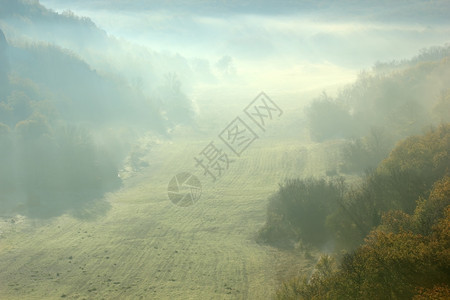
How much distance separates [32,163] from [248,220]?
1510 inches

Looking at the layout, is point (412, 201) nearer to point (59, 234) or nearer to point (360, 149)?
point (360, 149)

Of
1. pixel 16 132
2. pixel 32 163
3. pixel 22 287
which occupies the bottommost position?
pixel 22 287

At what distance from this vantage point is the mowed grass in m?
30.2

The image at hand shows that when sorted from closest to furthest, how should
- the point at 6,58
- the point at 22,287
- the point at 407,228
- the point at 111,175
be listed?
the point at 407,228 < the point at 22,287 < the point at 111,175 < the point at 6,58

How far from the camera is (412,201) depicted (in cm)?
3209

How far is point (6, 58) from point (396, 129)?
278 feet

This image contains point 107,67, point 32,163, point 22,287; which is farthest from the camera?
point 107,67

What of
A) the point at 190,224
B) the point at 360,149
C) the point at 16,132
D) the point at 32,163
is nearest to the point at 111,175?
the point at 32,163

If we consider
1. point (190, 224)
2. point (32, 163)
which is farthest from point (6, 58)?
point (190, 224)

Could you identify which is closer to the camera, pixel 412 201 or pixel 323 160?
pixel 412 201

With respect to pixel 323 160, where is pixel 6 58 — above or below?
above

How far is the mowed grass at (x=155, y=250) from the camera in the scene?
30.2 meters

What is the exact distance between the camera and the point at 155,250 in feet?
125

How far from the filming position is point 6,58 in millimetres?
82750
